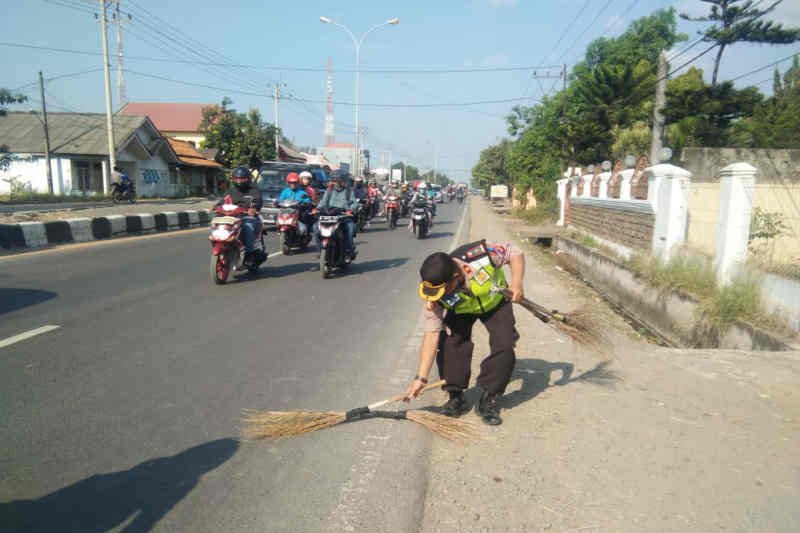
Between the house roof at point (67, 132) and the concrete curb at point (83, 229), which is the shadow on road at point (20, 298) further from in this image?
the house roof at point (67, 132)

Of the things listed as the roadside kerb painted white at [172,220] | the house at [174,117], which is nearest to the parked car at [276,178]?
the roadside kerb painted white at [172,220]

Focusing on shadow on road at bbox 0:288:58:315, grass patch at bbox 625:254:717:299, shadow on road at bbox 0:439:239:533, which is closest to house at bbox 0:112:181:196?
shadow on road at bbox 0:288:58:315

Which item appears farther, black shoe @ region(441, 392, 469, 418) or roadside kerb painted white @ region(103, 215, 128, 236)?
roadside kerb painted white @ region(103, 215, 128, 236)

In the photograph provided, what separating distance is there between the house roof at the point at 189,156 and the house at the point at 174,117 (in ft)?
50.4

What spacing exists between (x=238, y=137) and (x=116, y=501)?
43.5 meters

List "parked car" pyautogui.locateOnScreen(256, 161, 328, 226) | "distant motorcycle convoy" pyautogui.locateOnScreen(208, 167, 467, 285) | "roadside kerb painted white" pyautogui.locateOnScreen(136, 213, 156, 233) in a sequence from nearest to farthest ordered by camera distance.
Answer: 1. "distant motorcycle convoy" pyautogui.locateOnScreen(208, 167, 467, 285)
2. "parked car" pyautogui.locateOnScreen(256, 161, 328, 226)
3. "roadside kerb painted white" pyautogui.locateOnScreen(136, 213, 156, 233)

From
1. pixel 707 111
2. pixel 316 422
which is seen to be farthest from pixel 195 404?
pixel 707 111

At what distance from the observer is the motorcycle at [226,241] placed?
27.2ft

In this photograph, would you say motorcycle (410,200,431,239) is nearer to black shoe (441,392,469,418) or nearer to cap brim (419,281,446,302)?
black shoe (441,392,469,418)

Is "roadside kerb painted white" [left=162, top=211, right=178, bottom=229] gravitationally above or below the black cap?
below

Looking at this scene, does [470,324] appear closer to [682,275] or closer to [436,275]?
[436,275]

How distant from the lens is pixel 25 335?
5.42 metres

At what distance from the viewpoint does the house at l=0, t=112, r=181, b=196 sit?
3544 cm

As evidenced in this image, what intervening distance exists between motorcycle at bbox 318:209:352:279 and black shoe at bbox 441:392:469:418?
5768 millimetres
